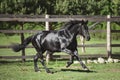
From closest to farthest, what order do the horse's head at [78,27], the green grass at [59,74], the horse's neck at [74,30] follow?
the green grass at [59,74] → the horse's head at [78,27] → the horse's neck at [74,30]

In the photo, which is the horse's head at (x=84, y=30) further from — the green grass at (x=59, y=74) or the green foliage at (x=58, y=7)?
the green foliage at (x=58, y=7)

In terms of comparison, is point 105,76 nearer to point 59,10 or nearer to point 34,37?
point 34,37

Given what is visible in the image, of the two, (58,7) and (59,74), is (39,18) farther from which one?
(58,7)

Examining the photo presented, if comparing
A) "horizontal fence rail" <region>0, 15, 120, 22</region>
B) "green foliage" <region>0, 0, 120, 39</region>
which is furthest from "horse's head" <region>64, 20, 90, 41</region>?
"green foliage" <region>0, 0, 120, 39</region>

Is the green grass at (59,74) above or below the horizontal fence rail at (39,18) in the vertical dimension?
below

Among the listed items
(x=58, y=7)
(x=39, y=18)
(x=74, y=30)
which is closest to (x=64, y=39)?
(x=74, y=30)

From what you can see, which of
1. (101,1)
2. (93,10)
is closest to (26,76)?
(93,10)

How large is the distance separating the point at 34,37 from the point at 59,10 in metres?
22.1

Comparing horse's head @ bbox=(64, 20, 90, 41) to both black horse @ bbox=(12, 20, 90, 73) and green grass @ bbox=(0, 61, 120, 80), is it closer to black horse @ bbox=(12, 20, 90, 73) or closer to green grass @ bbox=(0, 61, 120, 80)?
black horse @ bbox=(12, 20, 90, 73)

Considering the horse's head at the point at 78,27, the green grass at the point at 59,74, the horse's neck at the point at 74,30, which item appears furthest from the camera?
the horse's neck at the point at 74,30

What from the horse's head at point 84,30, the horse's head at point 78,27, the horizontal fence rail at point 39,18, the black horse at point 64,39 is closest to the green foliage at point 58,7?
the horizontal fence rail at point 39,18

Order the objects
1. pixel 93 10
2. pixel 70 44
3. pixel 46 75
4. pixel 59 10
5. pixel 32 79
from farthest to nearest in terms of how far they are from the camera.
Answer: pixel 93 10 < pixel 59 10 < pixel 70 44 < pixel 46 75 < pixel 32 79

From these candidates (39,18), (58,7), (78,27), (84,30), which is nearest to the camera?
(84,30)

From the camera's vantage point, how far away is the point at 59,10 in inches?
1363
